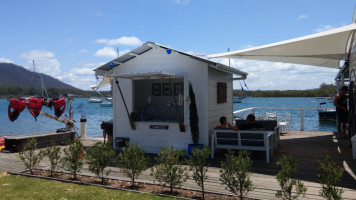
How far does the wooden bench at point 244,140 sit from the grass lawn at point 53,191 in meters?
2.94

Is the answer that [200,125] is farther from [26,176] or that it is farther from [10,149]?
[10,149]

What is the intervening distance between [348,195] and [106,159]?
355 cm

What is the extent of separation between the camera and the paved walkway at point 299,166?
4.43 metres

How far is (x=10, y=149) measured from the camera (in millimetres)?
8133

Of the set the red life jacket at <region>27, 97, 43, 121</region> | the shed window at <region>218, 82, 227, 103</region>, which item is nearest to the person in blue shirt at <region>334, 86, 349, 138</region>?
the shed window at <region>218, 82, 227, 103</region>

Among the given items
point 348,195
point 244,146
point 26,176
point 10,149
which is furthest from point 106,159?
point 10,149

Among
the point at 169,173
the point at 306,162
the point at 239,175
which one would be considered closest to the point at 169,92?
the point at 306,162

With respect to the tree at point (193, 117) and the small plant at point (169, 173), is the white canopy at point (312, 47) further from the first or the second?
the small plant at point (169, 173)

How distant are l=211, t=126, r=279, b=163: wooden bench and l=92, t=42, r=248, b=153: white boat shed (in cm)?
36

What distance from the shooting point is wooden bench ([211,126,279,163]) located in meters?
6.33

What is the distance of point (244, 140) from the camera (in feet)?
21.3

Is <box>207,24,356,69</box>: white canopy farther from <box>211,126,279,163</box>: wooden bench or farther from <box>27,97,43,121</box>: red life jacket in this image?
<box>27,97,43,121</box>: red life jacket

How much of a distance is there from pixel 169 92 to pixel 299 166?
4250 millimetres

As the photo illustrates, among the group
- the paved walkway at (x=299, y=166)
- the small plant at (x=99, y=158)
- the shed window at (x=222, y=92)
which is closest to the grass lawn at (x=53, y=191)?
the small plant at (x=99, y=158)
